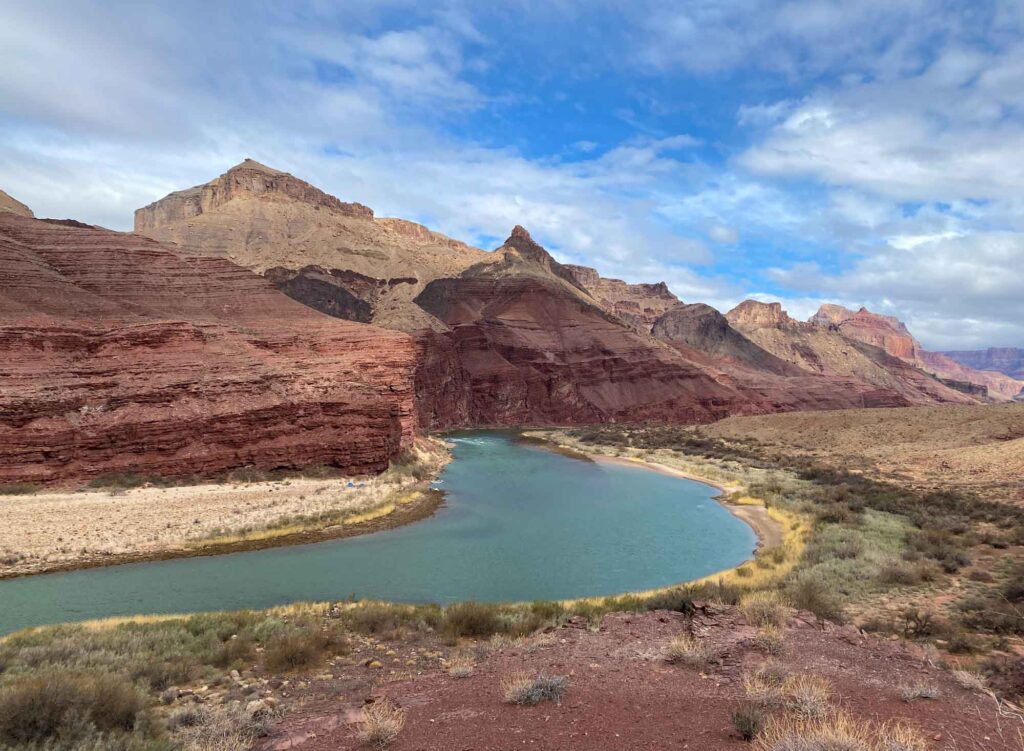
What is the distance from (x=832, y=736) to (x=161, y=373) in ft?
110

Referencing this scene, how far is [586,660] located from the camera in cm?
1027

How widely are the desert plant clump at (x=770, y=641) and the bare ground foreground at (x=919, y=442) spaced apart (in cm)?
2467

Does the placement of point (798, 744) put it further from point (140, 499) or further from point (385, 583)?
point (140, 499)

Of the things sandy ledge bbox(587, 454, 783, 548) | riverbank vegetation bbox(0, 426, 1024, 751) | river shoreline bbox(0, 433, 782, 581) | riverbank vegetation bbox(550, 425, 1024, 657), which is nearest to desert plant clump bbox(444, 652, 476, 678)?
riverbank vegetation bbox(0, 426, 1024, 751)

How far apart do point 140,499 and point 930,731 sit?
27.6m

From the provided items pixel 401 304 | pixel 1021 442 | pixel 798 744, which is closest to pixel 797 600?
pixel 798 744

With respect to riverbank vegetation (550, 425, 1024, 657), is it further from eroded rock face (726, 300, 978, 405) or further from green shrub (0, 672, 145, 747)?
eroded rock face (726, 300, 978, 405)

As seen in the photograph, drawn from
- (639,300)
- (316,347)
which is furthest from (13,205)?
(639,300)

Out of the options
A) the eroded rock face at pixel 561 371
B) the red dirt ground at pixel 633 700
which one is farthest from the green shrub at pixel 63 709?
the eroded rock face at pixel 561 371

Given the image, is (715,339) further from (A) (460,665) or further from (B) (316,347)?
(A) (460,665)

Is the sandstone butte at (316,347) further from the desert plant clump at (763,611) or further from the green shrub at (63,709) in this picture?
the desert plant clump at (763,611)

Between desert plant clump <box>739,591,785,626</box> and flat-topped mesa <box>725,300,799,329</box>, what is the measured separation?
17712 centimetres

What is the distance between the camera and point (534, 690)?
8.04 metres

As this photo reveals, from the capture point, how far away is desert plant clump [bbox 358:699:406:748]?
6.93 meters
